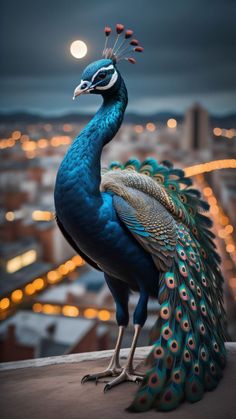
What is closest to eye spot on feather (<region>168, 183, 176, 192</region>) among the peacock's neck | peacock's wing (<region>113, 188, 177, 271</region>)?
peacock's wing (<region>113, 188, 177, 271</region>)

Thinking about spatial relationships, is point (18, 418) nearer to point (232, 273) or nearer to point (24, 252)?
point (232, 273)

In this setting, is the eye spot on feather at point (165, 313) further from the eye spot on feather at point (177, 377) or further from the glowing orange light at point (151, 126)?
the glowing orange light at point (151, 126)

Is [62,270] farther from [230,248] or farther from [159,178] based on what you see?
[159,178]

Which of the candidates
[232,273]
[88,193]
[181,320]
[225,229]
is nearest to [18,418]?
[181,320]

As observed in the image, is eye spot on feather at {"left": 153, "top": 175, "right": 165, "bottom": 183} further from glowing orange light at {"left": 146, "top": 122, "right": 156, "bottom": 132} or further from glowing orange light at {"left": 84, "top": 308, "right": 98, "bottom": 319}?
glowing orange light at {"left": 84, "top": 308, "right": 98, "bottom": 319}

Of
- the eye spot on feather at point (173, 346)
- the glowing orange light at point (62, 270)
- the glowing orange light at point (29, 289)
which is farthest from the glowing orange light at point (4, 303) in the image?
the eye spot on feather at point (173, 346)

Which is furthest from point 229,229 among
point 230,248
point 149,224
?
point 149,224
